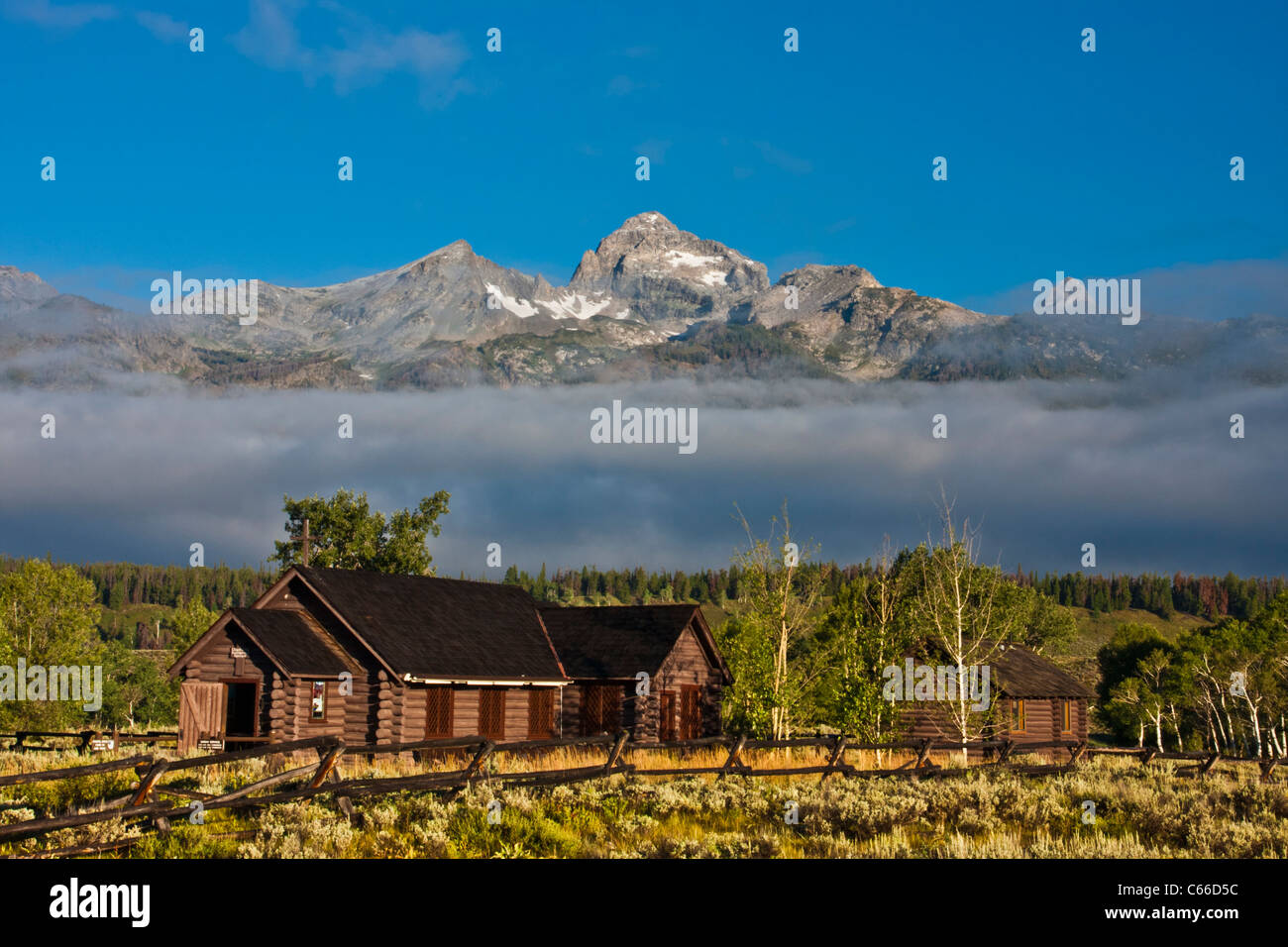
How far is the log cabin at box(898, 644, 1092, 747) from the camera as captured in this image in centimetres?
5156

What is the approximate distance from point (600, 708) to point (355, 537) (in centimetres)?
3103

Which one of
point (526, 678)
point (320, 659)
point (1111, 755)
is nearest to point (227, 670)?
point (320, 659)

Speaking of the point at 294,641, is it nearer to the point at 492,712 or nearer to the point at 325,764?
the point at 492,712

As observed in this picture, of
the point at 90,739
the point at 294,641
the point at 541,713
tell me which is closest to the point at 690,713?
the point at 541,713

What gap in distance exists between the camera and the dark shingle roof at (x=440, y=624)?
37.9 meters

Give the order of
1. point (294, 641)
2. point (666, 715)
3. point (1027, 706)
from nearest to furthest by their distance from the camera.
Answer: point (294, 641) < point (666, 715) < point (1027, 706)

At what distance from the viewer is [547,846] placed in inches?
670

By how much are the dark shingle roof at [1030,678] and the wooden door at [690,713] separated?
1451 centimetres

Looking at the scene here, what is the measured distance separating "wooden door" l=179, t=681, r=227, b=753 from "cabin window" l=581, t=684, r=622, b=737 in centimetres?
1312

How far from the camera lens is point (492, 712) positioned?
1592 inches

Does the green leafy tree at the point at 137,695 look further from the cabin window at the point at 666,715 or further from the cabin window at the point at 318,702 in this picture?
the cabin window at the point at 318,702

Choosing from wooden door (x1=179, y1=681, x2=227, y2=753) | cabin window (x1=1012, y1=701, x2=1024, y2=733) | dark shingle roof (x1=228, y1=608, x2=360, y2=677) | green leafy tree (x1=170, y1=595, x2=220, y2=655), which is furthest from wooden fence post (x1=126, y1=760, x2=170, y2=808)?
green leafy tree (x1=170, y1=595, x2=220, y2=655)

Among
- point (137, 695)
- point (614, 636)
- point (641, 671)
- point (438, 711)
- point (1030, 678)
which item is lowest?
point (137, 695)
